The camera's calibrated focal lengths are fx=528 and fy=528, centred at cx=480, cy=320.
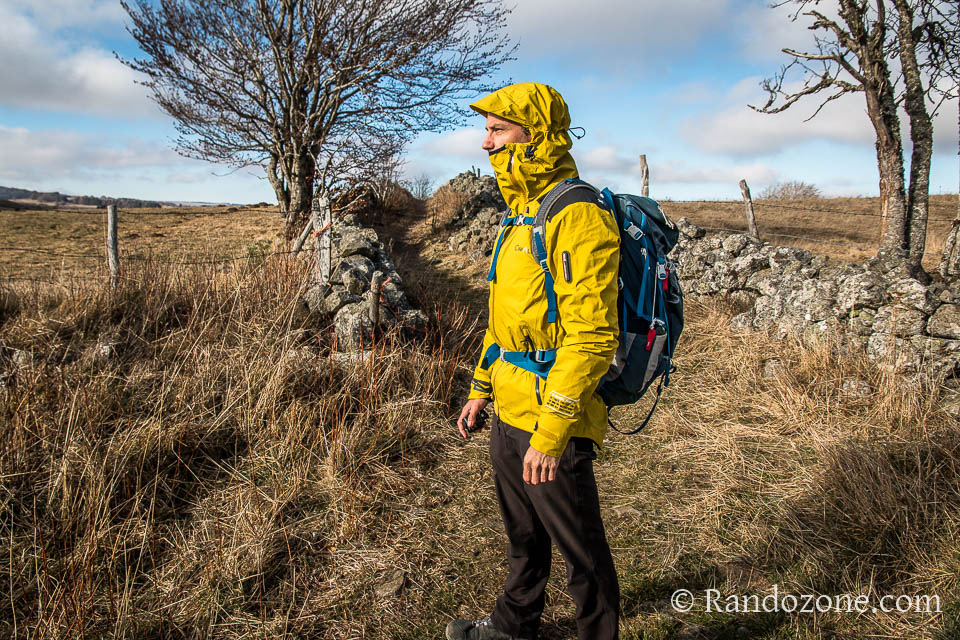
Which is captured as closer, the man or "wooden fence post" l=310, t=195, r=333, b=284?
the man

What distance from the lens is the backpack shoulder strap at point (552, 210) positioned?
1.64 metres

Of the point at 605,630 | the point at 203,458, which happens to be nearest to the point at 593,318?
the point at 605,630

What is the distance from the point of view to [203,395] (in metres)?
3.77

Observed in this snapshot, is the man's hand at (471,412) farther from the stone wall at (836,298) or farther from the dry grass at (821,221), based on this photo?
the dry grass at (821,221)

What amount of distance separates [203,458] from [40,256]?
32.7 ft

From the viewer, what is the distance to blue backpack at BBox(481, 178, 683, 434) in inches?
65.9

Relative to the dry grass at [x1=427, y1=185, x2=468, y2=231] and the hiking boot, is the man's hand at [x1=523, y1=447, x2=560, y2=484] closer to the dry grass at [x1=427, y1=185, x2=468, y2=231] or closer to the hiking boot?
the hiking boot

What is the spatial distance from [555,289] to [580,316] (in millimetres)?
139

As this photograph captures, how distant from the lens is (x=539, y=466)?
1.61 metres

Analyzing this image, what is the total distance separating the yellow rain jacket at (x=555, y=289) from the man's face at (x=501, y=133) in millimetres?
21

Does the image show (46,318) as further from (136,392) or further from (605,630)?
(605,630)

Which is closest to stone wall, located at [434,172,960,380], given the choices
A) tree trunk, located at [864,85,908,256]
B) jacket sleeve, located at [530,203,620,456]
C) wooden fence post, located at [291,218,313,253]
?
tree trunk, located at [864,85,908,256]

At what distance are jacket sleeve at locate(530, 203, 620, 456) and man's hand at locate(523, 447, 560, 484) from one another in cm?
3

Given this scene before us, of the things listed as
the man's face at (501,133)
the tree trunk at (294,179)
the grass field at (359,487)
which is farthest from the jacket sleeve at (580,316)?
the tree trunk at (294,179)
